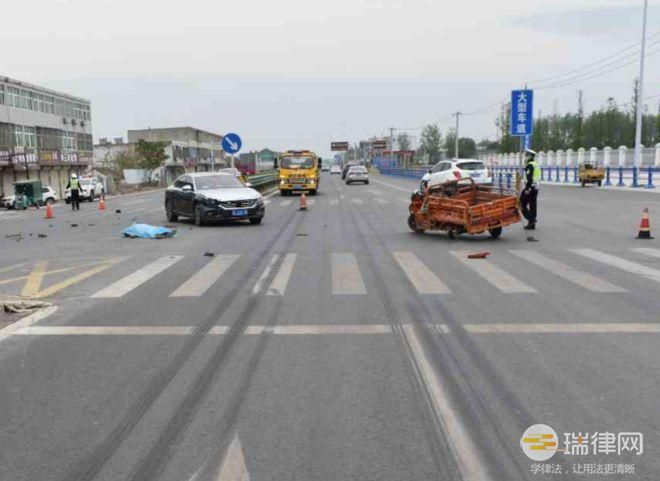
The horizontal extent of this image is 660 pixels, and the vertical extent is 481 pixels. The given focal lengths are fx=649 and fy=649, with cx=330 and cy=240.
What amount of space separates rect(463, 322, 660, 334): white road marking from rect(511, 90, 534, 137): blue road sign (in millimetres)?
16621

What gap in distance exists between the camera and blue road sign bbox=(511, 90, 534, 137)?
885 inches

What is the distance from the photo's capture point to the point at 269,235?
1620cm

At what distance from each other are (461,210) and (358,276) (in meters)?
5.33

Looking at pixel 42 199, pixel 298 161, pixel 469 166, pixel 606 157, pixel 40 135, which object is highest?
pixel 40 135

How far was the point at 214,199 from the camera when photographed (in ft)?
60.3

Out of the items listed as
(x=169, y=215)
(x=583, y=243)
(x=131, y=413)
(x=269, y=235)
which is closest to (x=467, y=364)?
(x=131, y=413)

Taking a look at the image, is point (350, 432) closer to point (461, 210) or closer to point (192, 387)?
point (192, 387)

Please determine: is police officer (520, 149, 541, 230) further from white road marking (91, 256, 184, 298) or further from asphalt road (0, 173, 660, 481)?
white road marking (91, 256, 184, 298)

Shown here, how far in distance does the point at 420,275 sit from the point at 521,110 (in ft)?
48.2

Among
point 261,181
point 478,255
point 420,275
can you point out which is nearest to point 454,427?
point 420,275

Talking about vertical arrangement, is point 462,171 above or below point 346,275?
above

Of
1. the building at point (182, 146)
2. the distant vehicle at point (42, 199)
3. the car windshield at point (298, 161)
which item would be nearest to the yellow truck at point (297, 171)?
the car windshield at point (298, 161)

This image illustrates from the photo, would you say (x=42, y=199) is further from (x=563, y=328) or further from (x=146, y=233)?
(x=563, y=328)

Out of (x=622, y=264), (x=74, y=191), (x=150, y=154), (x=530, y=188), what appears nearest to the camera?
(x=622, y=264)
